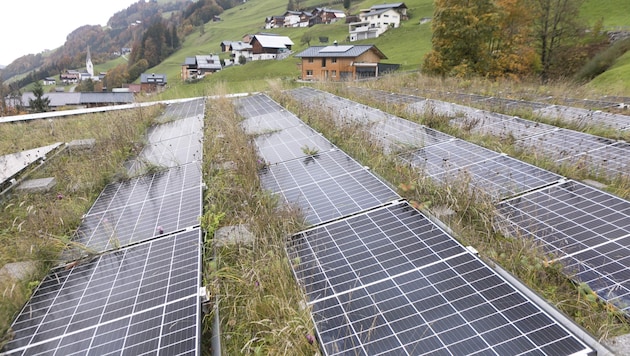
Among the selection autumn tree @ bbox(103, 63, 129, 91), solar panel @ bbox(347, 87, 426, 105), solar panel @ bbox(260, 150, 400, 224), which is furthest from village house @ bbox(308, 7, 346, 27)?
solar panel @ bbox(260, 150, 400, 224)

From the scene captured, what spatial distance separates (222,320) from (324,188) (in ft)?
10.0

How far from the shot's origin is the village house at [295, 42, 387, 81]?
51.4 metres

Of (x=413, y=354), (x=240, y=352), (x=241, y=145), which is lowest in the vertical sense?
(x=240, y=352)

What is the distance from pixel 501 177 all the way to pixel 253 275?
489cm

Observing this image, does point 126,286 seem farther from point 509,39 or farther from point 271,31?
point 271,31

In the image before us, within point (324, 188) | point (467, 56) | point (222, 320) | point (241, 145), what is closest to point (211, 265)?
point (222, 320)

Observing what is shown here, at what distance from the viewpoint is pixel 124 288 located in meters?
4.01

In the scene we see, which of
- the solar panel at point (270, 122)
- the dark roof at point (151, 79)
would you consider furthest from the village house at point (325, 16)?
the solar panel at point (270, 122)

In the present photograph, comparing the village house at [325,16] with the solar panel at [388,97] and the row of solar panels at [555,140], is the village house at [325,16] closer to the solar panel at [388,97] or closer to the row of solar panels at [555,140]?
the solar panel at [388,97]

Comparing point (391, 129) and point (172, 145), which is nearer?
point (172, 145)

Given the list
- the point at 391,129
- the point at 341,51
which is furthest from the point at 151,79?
the point at 391,129

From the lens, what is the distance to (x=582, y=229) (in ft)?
14.8

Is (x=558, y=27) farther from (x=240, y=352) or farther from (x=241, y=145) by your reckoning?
(x=240, y=352)

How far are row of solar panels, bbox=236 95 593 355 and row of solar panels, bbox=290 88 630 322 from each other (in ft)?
3.87
